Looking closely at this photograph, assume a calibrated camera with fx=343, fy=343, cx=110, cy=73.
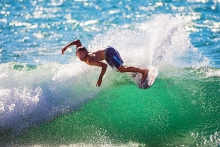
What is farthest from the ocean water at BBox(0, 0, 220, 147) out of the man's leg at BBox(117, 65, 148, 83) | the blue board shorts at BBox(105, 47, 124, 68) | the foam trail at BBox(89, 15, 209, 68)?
the blue board shorts at BBox(105, 47, 124, 68)

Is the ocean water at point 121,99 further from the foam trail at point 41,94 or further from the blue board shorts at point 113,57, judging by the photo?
the blue board shorts at point 113,57

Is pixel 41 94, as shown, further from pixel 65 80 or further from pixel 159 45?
pixel 159 45

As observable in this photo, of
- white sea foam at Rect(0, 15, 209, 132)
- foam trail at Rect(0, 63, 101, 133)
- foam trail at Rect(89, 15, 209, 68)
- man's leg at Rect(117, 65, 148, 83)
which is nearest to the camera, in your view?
man's leg at Rect(117, 65, 148, 83)

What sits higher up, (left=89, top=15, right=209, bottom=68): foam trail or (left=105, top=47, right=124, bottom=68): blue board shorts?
(left=105, top=47, right=124, bottom=68): blue board shorts

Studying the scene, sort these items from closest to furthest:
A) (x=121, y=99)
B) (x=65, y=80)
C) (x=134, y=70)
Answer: (x=134, y=70) < (x=121, y=99) < (x=65, y=80)

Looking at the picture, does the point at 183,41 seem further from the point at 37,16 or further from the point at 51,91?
the point at 37,16

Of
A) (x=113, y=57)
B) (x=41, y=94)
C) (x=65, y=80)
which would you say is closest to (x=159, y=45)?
(x=113, y=57)

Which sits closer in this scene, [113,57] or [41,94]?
[113,57]

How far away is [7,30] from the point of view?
58.4 ft

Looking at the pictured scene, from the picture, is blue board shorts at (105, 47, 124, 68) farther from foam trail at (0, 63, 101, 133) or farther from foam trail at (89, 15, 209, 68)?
foam trail at (0, 63, 101, 133)

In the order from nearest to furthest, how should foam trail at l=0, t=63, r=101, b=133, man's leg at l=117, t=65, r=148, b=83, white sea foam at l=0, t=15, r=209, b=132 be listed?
1. man's leg at l=117, t=65, r=148, b=83
2. foam trail at l=0, t=63, r=101, b=133
3. white sea foam at l=0, t=15, r=209, b=132

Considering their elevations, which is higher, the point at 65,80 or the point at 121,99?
the point at 65,80

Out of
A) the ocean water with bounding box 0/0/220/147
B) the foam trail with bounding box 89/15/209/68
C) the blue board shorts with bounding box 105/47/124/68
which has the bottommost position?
the ocean water with bounding box 0/0/220/147

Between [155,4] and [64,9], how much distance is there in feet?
20.0
